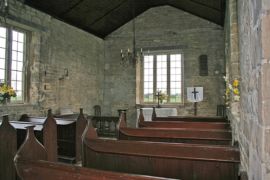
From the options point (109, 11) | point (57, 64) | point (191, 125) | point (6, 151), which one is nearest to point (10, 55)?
point (57, 64)

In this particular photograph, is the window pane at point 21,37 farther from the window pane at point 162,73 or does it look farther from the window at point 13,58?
the window pane at point 162,73

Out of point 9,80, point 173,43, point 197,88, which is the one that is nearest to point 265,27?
point 9,80

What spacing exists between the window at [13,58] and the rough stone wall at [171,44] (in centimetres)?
343

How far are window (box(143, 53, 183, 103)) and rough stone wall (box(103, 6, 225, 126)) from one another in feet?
1.05

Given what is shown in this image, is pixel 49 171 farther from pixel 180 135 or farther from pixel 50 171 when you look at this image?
pixel 180 135

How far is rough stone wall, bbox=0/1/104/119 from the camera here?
559 cm

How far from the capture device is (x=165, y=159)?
6.42 feet

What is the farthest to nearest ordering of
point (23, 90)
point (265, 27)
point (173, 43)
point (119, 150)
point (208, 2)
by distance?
point (173, 43) < point (208, 2) < point (23, 90) < point (119, 150) < point (265, 27)

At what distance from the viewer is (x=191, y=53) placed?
7.80m

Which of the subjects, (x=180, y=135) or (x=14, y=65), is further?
(x=14, y=65)

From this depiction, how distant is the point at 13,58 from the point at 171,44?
15.3 ft

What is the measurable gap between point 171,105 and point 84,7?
3.85 meters

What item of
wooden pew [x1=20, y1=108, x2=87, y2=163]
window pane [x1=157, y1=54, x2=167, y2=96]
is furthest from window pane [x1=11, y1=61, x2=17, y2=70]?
window pane [x1=157, y1=54, x2=167, y2=96]

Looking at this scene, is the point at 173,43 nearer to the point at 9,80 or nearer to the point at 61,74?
the point at 61,74
